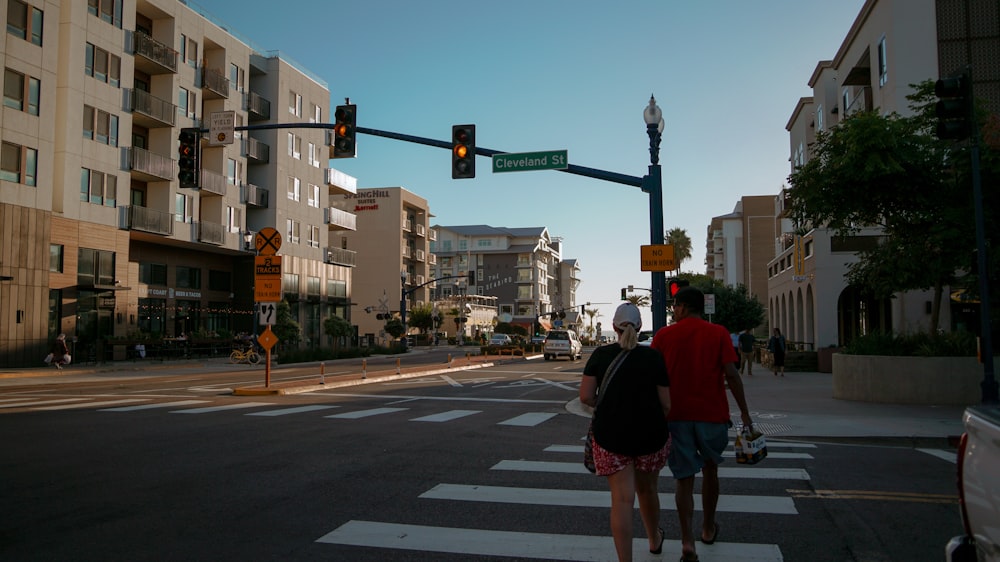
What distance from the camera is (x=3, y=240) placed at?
3102 centimetres

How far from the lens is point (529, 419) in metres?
14.5

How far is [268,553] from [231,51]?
47394 mm

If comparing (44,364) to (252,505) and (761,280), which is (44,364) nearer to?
(252,505)

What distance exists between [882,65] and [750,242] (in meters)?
53.7

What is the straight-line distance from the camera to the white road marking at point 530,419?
13.8 m

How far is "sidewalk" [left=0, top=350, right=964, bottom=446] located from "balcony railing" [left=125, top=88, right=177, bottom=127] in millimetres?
14851

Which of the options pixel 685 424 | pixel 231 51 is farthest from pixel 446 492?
pixel 231 51

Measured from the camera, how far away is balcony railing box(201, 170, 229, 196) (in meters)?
44.0

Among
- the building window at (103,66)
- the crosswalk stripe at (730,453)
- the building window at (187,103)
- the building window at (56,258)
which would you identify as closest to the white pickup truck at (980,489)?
the crosswalk stripe at (730,453)

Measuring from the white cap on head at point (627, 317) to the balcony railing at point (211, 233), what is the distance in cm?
4232

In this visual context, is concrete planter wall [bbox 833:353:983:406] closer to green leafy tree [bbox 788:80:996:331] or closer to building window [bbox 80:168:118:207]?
green leafy tree [bbox 788:80:996:331]

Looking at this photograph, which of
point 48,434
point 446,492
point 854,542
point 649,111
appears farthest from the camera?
point 649,111

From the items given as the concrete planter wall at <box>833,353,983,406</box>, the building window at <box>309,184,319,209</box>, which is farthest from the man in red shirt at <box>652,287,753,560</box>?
the building window at <box>309,184,319,209</box>

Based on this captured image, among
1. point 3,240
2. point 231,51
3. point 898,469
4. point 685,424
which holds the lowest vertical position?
point 898,469
